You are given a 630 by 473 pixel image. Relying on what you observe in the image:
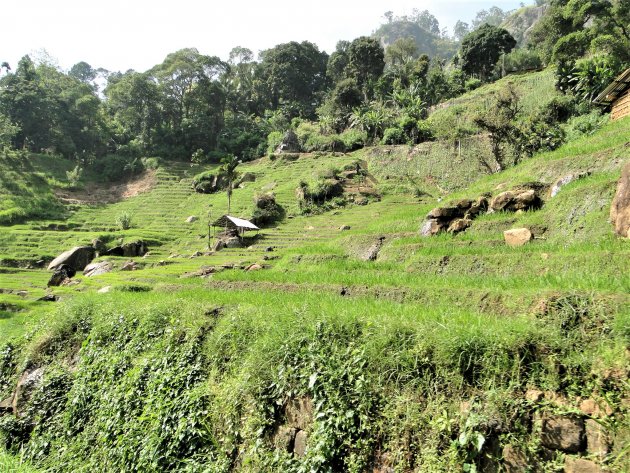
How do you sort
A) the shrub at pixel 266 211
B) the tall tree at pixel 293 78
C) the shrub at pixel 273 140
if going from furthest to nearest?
the tall tree at pixel 293 78 → the shrub at pixel 273 140 → the shrub at pixel 266 211

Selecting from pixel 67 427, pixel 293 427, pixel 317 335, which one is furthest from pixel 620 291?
pixel 67 427

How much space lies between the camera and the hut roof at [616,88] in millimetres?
16234

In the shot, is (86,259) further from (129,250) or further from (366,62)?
(366,62)

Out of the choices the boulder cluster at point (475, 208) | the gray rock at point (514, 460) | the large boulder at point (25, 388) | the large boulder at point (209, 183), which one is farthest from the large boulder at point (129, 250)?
the gray rock at point (514, 460)

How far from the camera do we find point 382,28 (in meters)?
182

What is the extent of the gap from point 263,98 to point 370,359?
80.4m

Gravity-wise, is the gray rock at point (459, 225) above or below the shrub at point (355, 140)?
below

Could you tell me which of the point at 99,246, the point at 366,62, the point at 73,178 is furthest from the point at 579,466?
the point at 366,62

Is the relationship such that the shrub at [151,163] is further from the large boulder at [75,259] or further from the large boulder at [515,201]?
the large boulder at [515,201]

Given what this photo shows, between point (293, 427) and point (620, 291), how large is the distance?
461 centimetres

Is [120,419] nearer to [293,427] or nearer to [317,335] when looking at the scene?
[293,427]

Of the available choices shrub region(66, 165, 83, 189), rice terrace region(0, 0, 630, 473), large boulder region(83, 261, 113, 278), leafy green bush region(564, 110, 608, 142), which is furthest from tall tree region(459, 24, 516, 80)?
shrub region(66, 165, 83, 189)

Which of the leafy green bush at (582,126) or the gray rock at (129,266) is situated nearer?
the leafy green bush at (582,126)

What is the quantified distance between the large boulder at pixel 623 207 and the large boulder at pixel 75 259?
1309 inches
